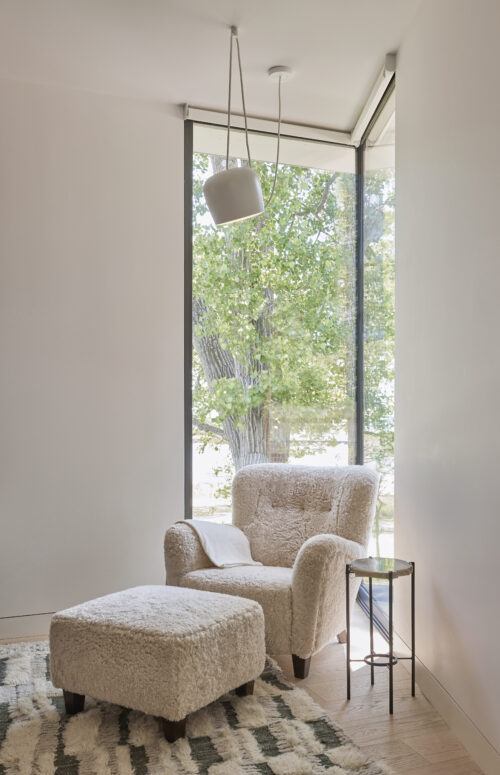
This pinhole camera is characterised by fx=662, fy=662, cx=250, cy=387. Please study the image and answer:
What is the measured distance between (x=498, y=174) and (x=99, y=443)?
2.06 metres

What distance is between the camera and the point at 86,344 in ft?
9.96

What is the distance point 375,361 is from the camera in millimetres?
3176

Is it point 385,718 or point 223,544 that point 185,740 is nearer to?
point 385,718

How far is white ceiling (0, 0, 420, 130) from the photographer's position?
8.04 ft

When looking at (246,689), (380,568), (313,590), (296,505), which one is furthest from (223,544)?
(380,568)

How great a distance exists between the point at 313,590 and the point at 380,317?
53.7 inches

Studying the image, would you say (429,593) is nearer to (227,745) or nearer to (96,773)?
(227,745)

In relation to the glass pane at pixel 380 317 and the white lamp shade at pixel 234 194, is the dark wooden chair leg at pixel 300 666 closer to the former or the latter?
the glass pane at pixel 380 317

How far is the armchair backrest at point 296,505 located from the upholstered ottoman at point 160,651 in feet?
2.17

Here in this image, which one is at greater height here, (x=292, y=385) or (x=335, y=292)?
(x=335, y=292)

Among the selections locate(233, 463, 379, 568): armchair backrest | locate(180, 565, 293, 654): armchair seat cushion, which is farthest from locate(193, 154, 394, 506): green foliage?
locate(180, 565, 293, 654): armchair seat cushion

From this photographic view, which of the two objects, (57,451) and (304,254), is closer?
(57,451)

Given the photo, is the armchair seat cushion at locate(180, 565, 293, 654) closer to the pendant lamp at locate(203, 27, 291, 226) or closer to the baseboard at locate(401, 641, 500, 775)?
the baseboard at locate(401, 641, 500, 775)

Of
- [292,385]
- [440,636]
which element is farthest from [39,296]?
[440,636]
